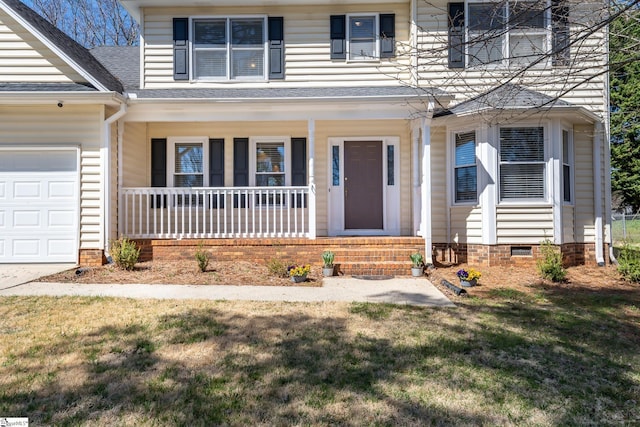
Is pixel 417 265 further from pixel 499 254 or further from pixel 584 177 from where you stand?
pixel 584 177

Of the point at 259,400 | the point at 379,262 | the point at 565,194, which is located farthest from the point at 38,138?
the point at 565,194

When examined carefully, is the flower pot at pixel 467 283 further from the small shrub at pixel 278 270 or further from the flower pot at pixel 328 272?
the small shrub at pixel 278 270

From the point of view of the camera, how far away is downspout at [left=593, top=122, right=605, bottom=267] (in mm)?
8047

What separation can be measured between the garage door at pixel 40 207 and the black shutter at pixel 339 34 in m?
5.88

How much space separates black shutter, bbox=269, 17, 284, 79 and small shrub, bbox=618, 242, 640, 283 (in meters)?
7.57

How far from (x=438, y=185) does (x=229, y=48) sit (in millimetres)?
5653

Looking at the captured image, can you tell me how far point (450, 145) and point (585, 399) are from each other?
624 centimetres

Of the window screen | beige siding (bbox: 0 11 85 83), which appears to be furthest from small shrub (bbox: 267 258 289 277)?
beige siding (bbox: 0 11 85 83)

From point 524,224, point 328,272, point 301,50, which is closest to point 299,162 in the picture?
point 301,50

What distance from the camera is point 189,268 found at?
714 cm

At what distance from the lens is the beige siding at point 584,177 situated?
8.17 metres

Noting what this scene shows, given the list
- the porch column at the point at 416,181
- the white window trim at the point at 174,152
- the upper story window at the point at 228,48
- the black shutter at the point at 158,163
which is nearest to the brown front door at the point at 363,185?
the porch column at the point at 416,181

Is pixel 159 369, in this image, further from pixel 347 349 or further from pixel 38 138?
pixel 38 138

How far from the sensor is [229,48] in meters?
8.77
